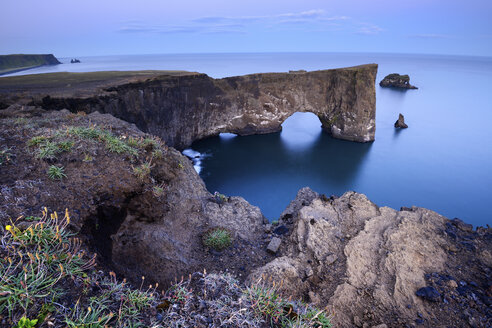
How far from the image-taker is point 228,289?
362 centimetres

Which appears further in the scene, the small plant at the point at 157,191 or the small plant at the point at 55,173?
the small plant at the point at 157,191

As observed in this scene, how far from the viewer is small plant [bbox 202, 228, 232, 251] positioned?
700 cm

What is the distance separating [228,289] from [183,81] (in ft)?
81.1

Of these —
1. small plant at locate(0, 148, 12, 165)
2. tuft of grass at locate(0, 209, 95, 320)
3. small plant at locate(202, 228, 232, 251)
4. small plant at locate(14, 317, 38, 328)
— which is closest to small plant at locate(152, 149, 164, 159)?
small plant at locate(202, 228, 232, 251)

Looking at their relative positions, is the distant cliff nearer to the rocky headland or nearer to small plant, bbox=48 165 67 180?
the rocky headland

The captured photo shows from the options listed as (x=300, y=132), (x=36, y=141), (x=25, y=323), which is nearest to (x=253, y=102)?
(x=300, y=132)

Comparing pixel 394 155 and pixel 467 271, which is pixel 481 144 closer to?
pixel 394 155

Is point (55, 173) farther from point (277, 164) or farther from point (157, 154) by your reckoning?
point (277, 164)

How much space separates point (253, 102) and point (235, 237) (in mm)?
24651

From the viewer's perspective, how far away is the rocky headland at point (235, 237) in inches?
200

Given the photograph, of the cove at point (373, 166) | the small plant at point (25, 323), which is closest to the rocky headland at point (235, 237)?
the small plant at point (25, 323)

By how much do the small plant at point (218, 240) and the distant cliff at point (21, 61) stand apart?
160 ft

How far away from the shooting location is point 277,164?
25.4m

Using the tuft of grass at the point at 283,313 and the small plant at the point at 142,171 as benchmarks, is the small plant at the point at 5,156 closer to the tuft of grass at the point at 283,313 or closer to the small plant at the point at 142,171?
the small plant at the point at 142,171
